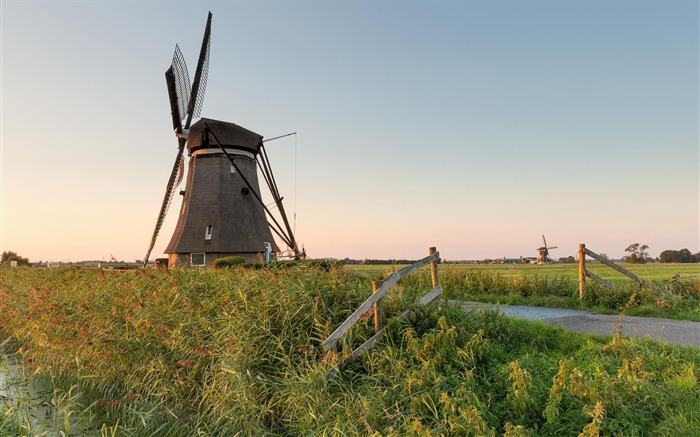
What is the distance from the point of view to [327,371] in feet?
17.0

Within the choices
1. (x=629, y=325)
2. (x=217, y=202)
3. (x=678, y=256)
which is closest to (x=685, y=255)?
(x=678, y=256)

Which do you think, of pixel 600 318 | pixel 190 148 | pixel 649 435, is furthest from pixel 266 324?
pixel 190 148

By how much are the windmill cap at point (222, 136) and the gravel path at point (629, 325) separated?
18.0m

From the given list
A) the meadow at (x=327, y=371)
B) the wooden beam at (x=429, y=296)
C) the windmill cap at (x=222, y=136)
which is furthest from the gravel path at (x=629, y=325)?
the windmill cap at (x=222, y=136)

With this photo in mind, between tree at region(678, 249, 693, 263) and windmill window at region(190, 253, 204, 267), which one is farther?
tree at region(678, 249, 693, 263)

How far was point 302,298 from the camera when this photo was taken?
259 inches

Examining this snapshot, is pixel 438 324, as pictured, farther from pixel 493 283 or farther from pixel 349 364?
pixel 493 283

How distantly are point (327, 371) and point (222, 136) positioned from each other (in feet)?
66.5

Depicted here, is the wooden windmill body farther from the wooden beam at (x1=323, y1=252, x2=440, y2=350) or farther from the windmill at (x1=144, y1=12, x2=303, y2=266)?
the wooden beam at (x1=323, y1=252, x2=440, y2=350)

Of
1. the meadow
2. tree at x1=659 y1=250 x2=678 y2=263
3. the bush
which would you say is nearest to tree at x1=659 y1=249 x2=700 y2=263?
tree at x1=659 y1=250 x2=678 y2=263

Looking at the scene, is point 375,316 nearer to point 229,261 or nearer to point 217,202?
point 229,261

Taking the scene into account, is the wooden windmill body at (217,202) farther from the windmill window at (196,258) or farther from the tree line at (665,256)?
the tree line at (665,256)

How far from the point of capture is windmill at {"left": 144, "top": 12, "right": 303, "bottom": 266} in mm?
22875

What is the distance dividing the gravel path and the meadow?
3.62ft
